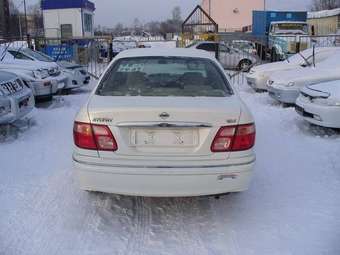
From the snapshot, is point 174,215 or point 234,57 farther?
point 234,57

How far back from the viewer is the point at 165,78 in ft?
14.9

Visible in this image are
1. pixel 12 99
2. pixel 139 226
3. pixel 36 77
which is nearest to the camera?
pixel 139 226

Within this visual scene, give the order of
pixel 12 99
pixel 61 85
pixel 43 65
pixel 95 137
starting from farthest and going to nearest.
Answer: pixel 61 85, pixel 43 65, pixel 12 99, pixel 95 137

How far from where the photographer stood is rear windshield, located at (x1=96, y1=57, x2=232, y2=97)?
4.18m

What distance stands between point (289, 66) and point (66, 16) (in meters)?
25.4

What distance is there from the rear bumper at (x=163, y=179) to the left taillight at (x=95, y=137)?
0.15 metres

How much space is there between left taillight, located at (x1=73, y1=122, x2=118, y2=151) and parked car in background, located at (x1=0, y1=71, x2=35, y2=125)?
3.13m

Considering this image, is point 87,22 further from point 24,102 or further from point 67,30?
point 24,102

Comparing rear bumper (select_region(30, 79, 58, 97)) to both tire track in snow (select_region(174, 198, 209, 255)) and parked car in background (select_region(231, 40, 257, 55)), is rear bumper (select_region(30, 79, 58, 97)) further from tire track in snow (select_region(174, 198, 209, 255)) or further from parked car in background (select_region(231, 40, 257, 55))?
parked car in background (select_region(231, 40, 257, 55))

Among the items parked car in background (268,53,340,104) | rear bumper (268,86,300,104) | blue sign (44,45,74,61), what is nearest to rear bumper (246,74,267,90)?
parked car in background (268,53,340,104)

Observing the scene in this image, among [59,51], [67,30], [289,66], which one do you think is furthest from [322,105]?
[67,30]

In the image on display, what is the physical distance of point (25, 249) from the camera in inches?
138

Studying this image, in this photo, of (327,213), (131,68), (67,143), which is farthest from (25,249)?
(67,143)

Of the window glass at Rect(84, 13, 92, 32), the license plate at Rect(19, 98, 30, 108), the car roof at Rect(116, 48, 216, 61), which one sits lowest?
the license plate at Rect(19, 98, 30, 108)
